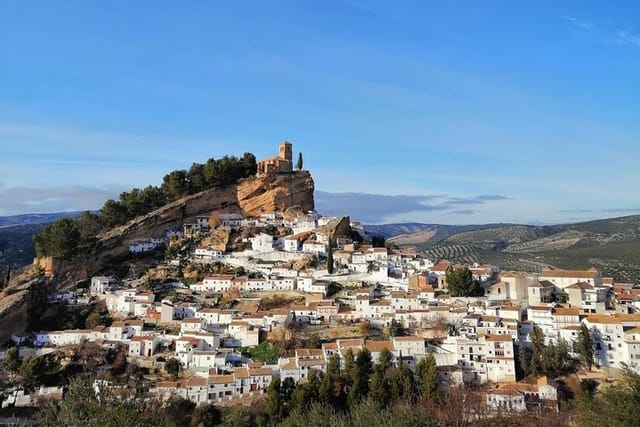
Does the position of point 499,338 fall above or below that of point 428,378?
above

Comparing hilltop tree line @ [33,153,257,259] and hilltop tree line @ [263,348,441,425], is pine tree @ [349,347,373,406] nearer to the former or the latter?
hilltop tree line @ [263,348,441,425]

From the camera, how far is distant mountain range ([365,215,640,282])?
72.9 meters

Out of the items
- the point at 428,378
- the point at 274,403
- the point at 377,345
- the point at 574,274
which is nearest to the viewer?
the point at 274,403

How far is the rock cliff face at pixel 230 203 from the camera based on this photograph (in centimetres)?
5153

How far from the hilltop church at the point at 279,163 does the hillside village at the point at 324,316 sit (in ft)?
39.8

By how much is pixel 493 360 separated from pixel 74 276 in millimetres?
37439

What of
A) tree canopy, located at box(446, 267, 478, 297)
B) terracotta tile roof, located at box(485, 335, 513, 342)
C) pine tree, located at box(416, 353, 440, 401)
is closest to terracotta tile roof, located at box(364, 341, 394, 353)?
pine tree, located at box(416, 353, 440, 401)

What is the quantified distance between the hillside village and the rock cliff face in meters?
2.25

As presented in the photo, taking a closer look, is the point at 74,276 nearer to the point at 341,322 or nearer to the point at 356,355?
the point at 341,322

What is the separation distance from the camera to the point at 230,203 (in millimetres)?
57688

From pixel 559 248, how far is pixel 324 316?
8813 cm

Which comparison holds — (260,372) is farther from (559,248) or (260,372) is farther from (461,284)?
(559,248)

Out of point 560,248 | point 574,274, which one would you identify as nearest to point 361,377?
point 574,274

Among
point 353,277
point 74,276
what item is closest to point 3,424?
point 74,276
